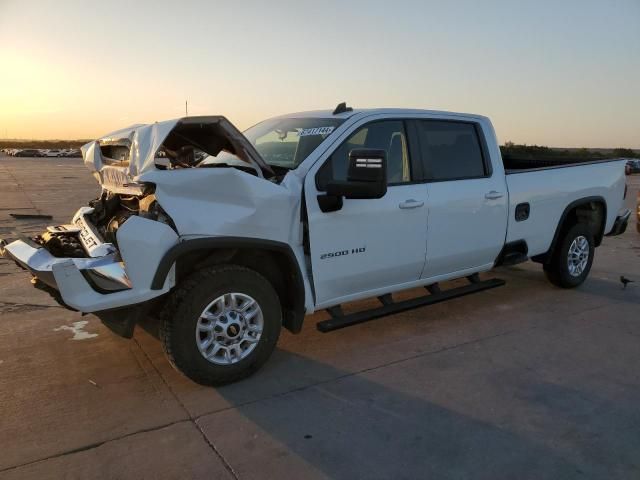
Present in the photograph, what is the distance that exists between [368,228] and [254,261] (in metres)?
0.93

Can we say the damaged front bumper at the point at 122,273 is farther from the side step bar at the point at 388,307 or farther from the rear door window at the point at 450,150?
the rear door window at the point at 450,150

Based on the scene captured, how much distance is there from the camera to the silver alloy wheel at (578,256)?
6250mm

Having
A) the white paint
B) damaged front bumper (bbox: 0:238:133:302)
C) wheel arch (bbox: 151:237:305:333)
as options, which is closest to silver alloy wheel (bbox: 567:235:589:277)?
wheel arch (bbox: 151:237:305:333)

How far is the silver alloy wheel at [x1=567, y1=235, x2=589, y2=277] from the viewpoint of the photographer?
6.25 meters

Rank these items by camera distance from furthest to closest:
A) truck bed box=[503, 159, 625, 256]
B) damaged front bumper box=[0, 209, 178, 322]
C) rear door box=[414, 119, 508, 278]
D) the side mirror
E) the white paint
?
1. truck bed box=[503, 159, 625, 256]
2. rear door box=[414, 119, 508, 278]
3. the white paint
4. the side mirror
5. damaged front bumper box=[0, 209, 178, 322]

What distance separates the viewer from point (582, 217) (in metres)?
6.43

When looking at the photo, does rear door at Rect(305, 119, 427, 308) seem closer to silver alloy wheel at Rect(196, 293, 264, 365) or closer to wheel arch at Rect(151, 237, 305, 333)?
wheel arch at Rect(151, 237, 305, 333)

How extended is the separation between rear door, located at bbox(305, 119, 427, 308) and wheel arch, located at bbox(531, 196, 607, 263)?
222 cm

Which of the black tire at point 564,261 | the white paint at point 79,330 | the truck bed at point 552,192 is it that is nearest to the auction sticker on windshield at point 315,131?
the truck bed at point 552,192

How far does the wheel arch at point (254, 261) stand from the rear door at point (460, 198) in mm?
1359

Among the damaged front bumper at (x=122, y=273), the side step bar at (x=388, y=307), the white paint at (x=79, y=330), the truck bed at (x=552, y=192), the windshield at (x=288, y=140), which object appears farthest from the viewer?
the truck bed at (x=552, y=192)

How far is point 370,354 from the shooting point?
437 centimetres

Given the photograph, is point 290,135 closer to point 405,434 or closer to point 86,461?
point 405,434

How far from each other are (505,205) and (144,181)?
3481 mm
